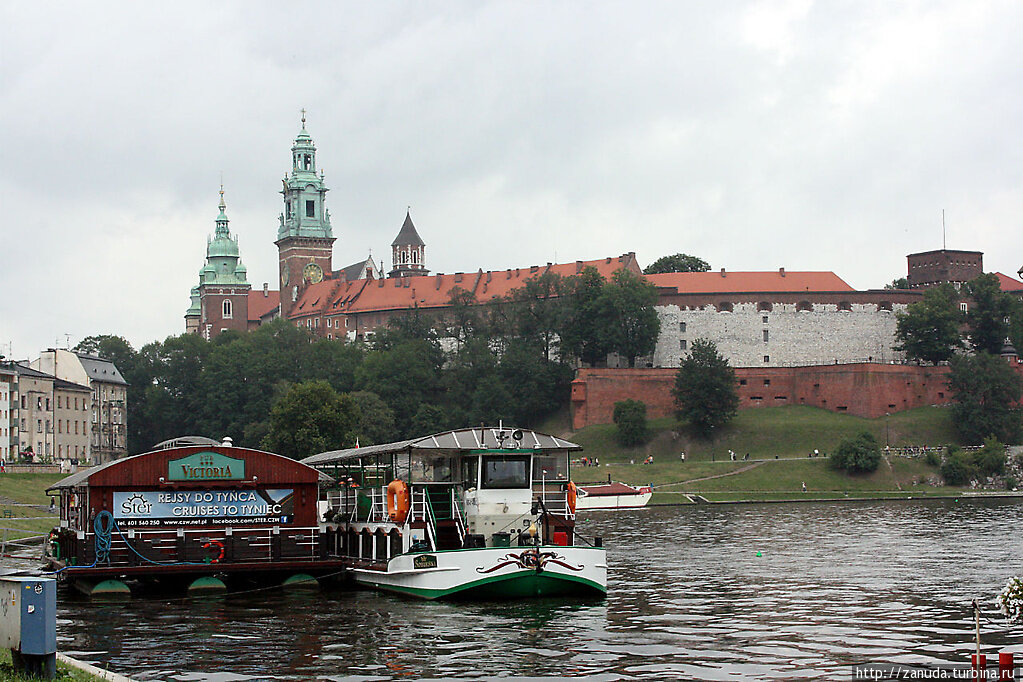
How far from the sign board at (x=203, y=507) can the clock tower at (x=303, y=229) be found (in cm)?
13626

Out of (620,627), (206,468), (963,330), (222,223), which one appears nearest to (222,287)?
(222,223)

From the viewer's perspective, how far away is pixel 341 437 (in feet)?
312

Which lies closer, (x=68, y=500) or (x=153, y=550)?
(x=153, y=550)

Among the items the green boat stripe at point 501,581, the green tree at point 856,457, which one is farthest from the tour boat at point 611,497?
the green boat stripe at point 501,581

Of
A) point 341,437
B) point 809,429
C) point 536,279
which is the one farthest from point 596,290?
point 341,437

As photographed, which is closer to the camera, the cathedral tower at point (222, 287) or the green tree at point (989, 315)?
the green tree at point (989, 315)

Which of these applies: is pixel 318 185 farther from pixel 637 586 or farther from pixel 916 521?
pixel 637 586

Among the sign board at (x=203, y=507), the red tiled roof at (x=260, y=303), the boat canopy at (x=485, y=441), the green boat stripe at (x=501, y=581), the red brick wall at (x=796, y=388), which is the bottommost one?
the green boat stripe at (x=501, y=581)

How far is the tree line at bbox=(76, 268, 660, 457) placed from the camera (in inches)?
4916

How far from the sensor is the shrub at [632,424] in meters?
114

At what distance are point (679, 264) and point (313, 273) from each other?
4605cm

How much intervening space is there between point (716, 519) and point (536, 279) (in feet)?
230

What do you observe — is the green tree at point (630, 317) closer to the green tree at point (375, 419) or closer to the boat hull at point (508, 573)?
the green tree at point (375, 419)

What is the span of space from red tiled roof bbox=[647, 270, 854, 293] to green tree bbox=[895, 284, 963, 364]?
969cm
